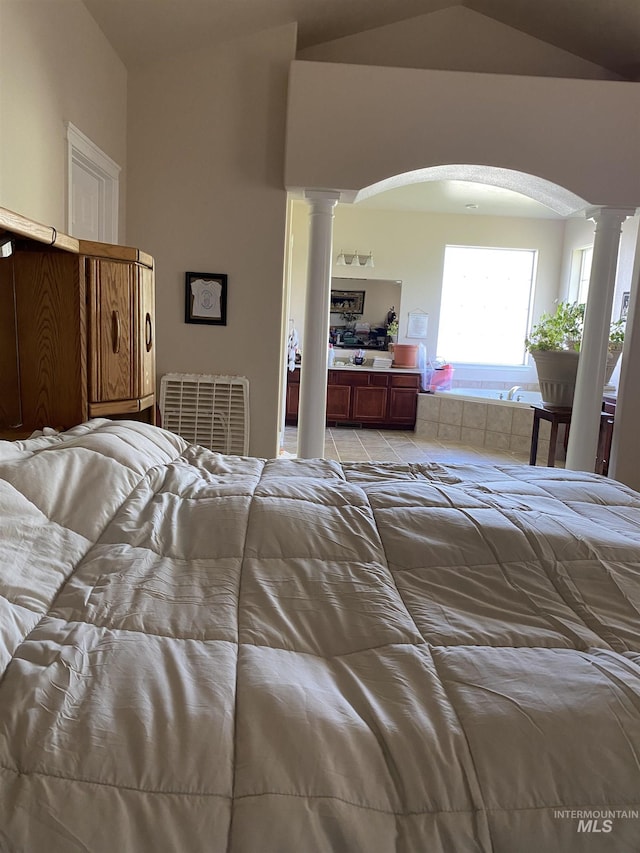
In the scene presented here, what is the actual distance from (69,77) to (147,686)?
10.5 ft

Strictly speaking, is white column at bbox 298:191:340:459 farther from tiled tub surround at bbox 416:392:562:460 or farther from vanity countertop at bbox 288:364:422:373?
vanity countertop at bbox 288:364:422:373

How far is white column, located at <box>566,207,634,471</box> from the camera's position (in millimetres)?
4246

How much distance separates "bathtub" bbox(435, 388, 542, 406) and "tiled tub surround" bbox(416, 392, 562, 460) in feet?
0.05

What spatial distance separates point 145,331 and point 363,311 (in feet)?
19.2

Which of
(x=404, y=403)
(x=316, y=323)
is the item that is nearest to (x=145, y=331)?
(x=316, y=323)

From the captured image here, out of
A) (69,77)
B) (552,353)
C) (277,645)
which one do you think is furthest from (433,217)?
(277,645)

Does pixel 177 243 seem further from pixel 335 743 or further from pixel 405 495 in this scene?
pixel 335 743

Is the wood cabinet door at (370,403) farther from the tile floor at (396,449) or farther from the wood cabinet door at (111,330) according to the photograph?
the wood cabinet door at (111,330)

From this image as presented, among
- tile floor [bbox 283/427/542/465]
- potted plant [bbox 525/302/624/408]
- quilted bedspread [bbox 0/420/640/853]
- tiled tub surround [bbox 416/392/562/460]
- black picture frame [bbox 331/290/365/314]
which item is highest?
black picture frame [bbox 331/290/365/314]

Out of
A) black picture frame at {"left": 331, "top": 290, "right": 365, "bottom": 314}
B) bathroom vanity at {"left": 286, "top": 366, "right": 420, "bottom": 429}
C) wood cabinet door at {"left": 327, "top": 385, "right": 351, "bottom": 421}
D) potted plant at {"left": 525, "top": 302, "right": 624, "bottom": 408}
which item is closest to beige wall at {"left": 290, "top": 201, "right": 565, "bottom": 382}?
black picture frame at {"left": 331, "top": 290, "right": 365, "bottom": 314}

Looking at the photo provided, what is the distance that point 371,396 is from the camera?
7.42m

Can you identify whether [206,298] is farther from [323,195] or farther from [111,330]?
[111,330]

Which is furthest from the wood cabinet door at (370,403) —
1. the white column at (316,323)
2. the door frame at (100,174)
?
the door frame at (100,174)

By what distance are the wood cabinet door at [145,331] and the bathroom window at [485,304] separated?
19.7 feet
